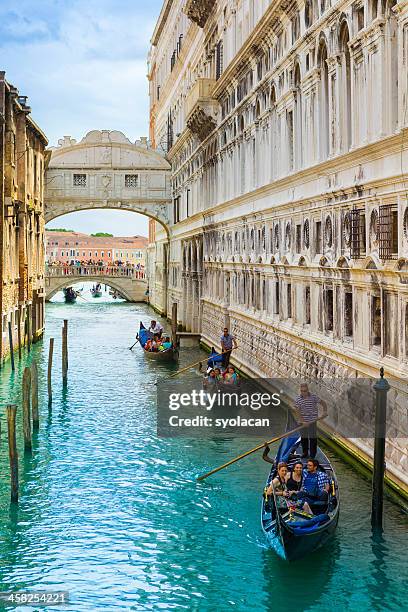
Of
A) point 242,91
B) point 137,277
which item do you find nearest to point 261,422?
point 242,91

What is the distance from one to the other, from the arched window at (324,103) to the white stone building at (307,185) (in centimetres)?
3

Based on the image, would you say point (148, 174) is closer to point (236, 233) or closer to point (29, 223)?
point (29, 223)

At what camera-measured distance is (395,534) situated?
27.3ft

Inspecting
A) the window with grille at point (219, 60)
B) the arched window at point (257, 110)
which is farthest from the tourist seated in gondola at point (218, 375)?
the window with grille at point (219, 60)

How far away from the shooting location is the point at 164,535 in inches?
345

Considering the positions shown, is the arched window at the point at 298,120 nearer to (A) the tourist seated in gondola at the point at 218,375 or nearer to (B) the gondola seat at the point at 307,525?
(A) the tourist seated in gondola at the point at 218,375

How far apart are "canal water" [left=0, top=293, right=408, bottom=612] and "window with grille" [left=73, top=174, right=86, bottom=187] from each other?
20.7 metres

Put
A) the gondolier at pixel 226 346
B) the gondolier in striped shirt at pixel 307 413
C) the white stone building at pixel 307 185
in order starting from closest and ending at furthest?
1. the white stone building at pixel 307 185
2. the gondolier in striped shirt at pixel 307 413
3. the gondolier at pixel 226 346

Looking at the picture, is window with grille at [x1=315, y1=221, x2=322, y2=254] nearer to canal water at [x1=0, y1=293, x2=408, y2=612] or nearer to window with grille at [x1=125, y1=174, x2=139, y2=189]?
canal water at [x1=0, y1=293, x2=408, y2=612]

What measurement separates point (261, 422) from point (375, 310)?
4772 millimetres

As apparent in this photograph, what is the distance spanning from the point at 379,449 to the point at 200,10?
59.6 ft

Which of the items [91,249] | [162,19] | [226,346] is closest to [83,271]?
[162,19]

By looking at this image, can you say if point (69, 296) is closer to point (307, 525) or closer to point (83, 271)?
point (83, 271)

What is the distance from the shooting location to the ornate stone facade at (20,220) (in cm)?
2000
